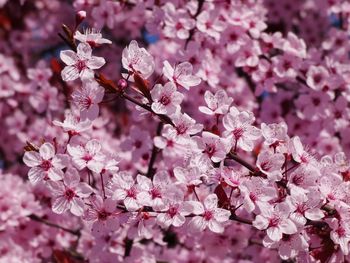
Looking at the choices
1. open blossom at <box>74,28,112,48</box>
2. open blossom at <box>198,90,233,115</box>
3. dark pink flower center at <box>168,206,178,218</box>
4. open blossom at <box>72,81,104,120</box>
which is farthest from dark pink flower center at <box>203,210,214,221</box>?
open blossom at <box>74,28,112,48</box>

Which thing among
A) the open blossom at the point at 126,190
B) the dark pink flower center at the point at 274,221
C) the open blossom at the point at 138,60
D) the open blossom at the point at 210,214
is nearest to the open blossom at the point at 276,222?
the dark pink flower center at the point at 274,221

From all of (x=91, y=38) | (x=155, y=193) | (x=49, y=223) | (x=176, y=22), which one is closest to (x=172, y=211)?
(x=155, y=193)

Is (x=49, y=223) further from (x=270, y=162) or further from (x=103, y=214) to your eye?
(x=270, y=162)

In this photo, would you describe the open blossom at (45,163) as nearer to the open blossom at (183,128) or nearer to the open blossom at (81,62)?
the open blossom at (81,62)

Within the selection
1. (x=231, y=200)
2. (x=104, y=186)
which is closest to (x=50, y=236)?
(x=104, y=186)

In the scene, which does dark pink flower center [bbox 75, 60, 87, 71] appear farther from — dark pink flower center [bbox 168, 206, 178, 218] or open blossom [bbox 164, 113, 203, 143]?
dark pink flower center [bbox 168, 206, 178, 218]

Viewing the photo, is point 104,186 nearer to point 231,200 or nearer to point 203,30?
point 231,200

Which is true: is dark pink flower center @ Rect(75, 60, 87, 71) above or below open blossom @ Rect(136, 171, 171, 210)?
above
